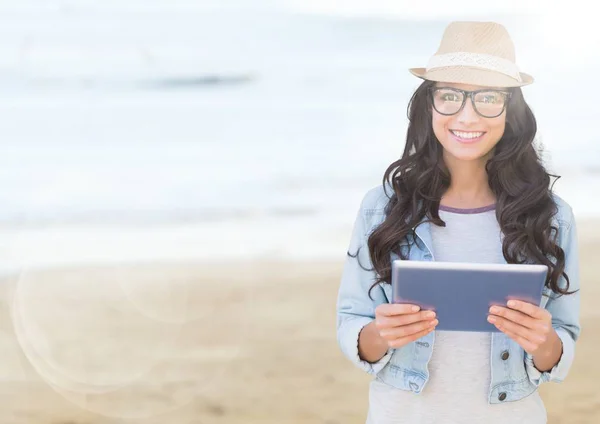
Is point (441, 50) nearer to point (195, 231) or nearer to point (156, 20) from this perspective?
point (195, 231)

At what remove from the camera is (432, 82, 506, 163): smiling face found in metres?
2.25

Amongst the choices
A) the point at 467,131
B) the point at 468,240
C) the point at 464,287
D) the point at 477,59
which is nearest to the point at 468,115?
the point at 467,131

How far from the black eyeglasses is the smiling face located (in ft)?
0.04

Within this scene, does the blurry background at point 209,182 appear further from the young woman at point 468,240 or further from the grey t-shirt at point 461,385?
the grey t-shirt at point 461,385

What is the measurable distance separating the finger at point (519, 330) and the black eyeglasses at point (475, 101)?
22.3 inches

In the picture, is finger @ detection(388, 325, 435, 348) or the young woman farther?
the young woman

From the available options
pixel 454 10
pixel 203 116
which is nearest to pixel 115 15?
pixel 203 116

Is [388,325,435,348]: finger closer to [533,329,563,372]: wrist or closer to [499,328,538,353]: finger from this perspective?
[499,328,538,353]: finger

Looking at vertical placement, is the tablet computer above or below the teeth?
below

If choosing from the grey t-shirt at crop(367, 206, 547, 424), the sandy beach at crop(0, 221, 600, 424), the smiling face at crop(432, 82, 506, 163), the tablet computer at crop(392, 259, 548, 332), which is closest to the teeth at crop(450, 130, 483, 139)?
the smiling face at crop(432, 82, 506, 163)

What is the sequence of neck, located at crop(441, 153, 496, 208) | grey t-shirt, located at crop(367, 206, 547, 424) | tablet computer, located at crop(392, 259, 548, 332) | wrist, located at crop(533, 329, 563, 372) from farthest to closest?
neck, located at crop(441, 153, 496, 208)
grey t-shirt, located at crop(367, 206, 547, 424)
wrist, located at crop(533, 329, 563, 372)
tablet computer, located at crop(392, 259, 548, 332)

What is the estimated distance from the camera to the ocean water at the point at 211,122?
35.7 ft

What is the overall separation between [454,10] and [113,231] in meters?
13.2

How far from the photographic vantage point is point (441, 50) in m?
2.39
